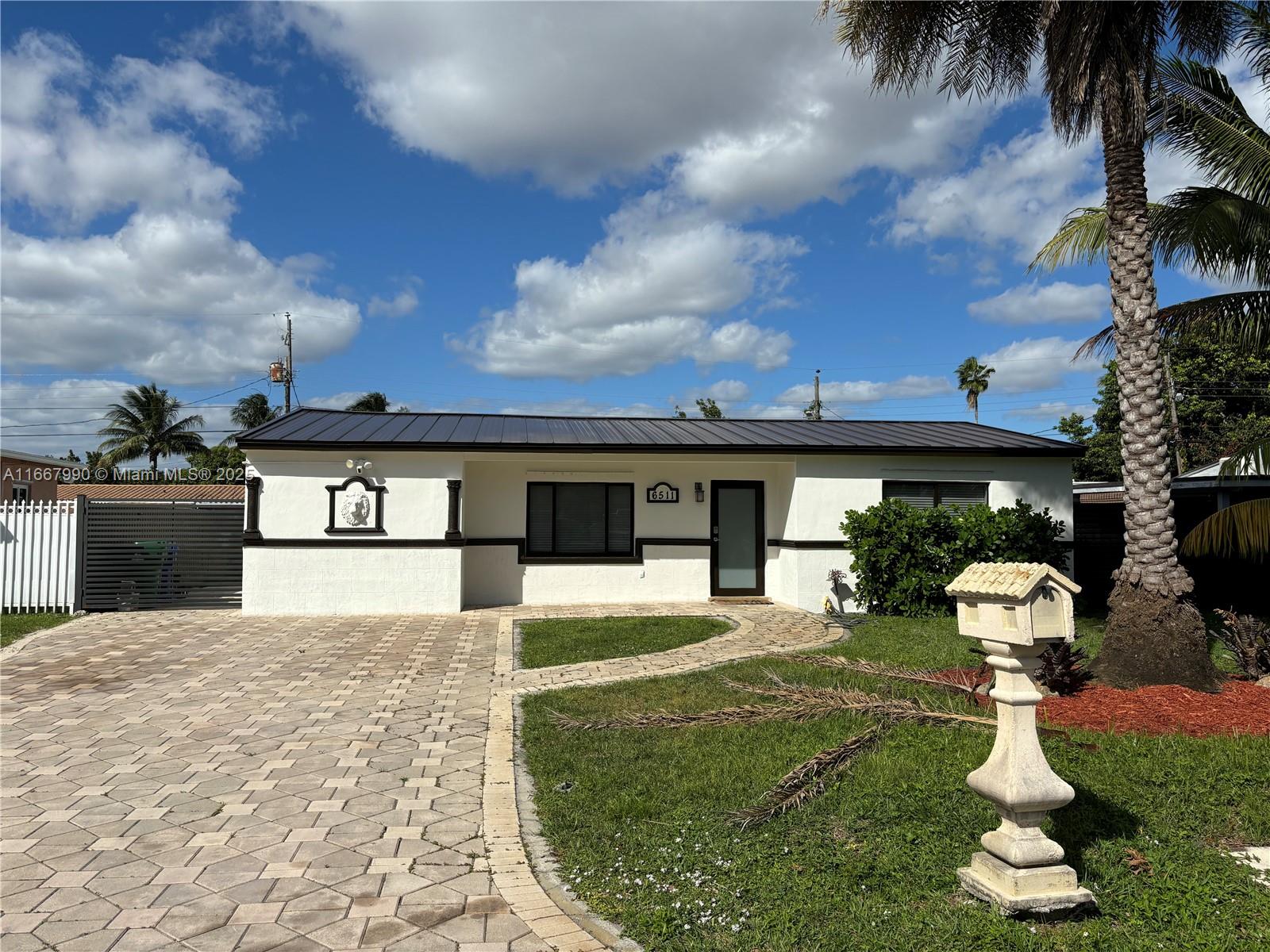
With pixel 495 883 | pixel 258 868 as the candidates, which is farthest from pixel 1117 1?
pixel 258 868

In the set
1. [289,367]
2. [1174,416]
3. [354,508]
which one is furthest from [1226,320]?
[289,367]

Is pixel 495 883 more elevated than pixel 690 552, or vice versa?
pixel 690 552

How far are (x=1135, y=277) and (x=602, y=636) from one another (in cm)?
738

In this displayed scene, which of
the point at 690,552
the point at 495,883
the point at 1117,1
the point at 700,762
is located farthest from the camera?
the point at 690,552

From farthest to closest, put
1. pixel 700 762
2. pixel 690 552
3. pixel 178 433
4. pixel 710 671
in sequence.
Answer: pixel 178 433
pixel 690 552
pixel 710 671
pixel 700 762

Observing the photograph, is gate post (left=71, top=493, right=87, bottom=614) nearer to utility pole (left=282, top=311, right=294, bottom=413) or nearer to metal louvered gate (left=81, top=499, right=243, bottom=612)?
metal louvered gate (left=81, top=499, right=243, bottom=612)

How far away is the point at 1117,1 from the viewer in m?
7.40

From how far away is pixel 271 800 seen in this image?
491cm

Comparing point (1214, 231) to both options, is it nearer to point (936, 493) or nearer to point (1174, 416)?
point (936, 493)

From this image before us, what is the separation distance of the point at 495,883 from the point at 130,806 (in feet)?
8.48

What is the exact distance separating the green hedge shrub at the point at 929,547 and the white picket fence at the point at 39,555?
12857 mm

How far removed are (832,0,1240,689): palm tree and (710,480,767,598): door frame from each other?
738 cm

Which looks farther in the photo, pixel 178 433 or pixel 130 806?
pixel 178 433

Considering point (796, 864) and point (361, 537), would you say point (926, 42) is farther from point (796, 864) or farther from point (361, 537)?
point (361, 537)
